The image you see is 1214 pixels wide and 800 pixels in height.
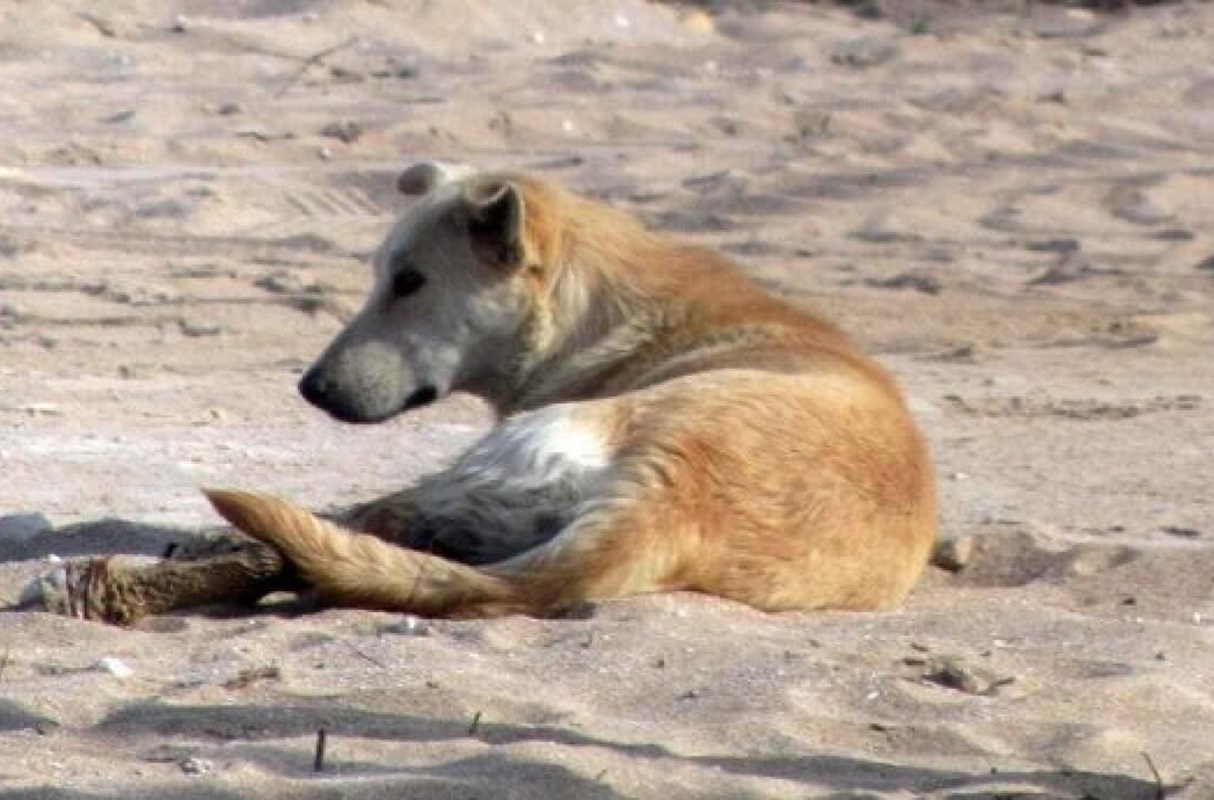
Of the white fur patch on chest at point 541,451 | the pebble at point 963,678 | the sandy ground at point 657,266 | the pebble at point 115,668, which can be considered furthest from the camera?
the white fur patch on chest at point 541,451

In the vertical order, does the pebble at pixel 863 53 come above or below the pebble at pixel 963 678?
below

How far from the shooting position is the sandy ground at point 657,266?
5.05 m

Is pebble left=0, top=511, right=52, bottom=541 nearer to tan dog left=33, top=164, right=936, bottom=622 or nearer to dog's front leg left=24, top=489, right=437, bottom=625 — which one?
dog's front leg left=24, top=489, right=437, bottom=625

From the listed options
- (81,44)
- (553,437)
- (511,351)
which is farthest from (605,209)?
(81,44)

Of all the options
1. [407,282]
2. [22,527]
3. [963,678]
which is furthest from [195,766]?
[407,282]

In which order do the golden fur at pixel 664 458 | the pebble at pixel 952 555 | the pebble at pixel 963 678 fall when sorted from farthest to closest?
the pebble at pixel 952 555
the golden fur at pixel 664 458
the pebble at pixel 963 678

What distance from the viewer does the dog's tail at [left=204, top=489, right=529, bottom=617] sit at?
5863mm

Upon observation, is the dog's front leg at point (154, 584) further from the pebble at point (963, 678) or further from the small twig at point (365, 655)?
the pebble at point (963, 678)

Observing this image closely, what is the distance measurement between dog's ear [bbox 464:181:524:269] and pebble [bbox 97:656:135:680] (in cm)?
202

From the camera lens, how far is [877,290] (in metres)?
11.7

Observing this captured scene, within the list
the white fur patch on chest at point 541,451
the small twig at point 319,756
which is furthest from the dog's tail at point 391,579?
the small twig at point 319,756

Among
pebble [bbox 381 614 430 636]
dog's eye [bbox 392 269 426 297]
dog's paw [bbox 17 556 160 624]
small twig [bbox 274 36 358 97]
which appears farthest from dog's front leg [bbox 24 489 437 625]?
small twig [bbox 274 36 358 97]

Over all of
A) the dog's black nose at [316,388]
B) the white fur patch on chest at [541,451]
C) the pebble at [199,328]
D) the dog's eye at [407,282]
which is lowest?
the pebble at [199,328]

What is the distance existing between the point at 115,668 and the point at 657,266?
7.66 ft
